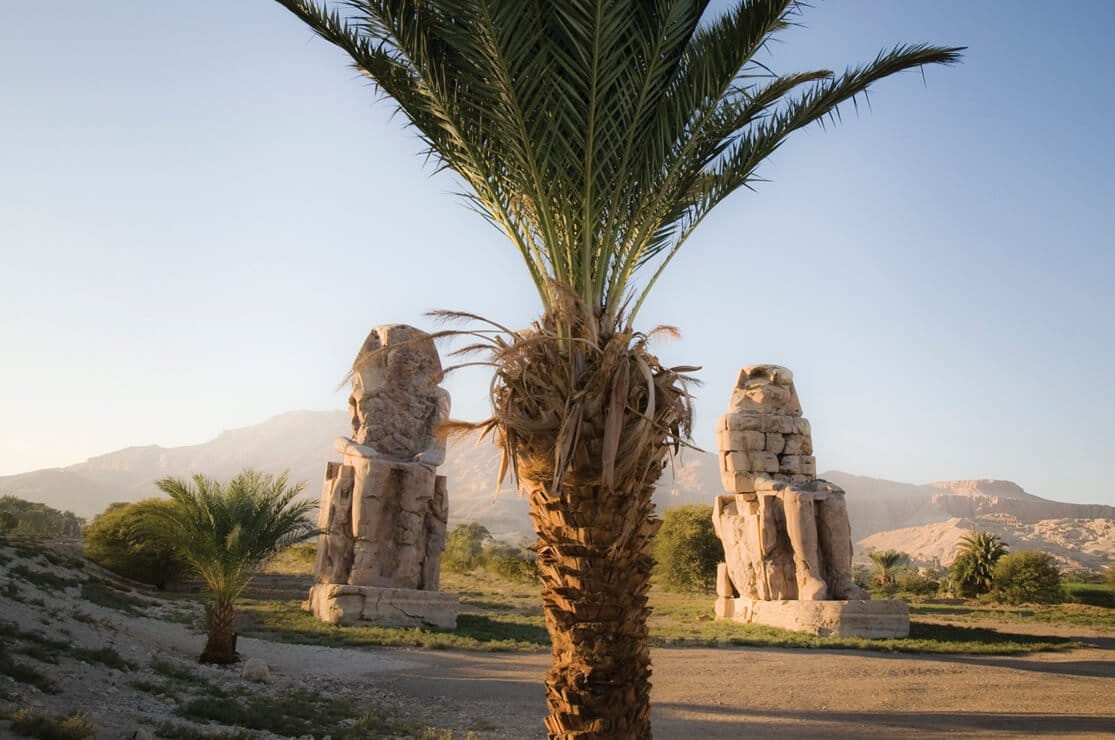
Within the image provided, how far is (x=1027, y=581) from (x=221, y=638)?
20.0m

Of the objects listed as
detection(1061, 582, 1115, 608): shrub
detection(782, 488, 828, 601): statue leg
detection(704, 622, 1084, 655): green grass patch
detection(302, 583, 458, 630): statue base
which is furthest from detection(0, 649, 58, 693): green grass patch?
detection(1061, 582, 1115, 608): shrub

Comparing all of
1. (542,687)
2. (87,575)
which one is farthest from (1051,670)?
(87,575)

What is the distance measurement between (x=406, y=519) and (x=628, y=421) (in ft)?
29.4

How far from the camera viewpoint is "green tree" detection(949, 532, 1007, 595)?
921 inches

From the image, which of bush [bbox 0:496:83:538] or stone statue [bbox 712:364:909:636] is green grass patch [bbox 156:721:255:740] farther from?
bush [bbox 0:496:83:538]

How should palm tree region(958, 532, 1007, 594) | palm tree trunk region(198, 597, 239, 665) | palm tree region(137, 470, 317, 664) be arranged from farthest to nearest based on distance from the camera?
palm tree region(958, 532, 1007, 594), palm tree region(137, 470, 317, 664), palm tree trunk region(198, 597, 239, 665)

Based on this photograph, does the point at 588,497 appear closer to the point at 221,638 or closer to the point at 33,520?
the point at 221,638

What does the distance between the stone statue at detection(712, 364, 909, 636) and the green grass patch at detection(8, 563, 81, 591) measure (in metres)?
10.2

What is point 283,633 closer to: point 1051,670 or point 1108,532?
point 1051,670

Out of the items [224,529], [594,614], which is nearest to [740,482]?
[224,529]

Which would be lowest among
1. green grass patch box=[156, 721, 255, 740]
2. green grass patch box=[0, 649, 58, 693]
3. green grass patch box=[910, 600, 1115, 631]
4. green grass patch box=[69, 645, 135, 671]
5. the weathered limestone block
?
green grass patch box=[910, 600, 1115, 631]

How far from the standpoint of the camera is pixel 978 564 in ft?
77.6

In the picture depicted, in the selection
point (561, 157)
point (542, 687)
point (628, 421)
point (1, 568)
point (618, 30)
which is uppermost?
point (618, 30)

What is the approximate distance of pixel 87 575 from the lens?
564 inches
